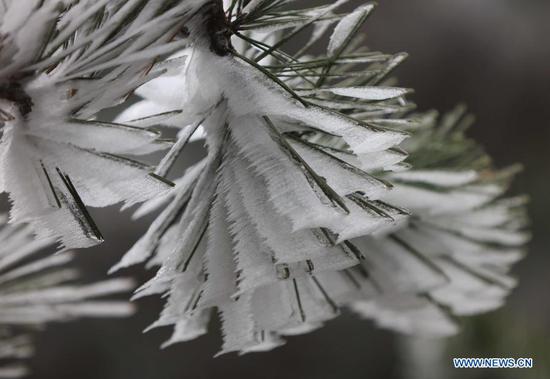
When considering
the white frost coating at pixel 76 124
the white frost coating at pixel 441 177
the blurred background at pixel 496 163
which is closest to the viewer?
the white frost coating at pixel 76 124

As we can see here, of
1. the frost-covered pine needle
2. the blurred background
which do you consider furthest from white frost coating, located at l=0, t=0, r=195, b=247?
the blurred background

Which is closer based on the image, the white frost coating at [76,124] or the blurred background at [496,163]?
the white frost coating at [76,124]

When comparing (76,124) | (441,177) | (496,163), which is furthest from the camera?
(496,163)

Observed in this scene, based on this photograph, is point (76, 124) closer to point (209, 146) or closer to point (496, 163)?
point (209, 146)

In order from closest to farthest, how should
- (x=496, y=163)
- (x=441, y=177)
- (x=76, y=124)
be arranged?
(x=76, y=124) < (x=441, y=177) < (x=496, y=163)

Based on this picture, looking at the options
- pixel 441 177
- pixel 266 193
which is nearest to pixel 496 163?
pixel 441 177

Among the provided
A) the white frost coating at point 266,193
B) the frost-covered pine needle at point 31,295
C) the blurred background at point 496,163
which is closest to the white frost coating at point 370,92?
the white frost coating at point 266,193

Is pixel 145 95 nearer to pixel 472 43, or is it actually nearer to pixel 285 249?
pixel 285 249

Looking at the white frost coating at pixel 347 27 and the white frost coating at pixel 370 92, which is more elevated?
the white frost coating at pixel 347 27

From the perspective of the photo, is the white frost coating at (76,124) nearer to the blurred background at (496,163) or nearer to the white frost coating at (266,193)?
the white frost coating at (266,193)
